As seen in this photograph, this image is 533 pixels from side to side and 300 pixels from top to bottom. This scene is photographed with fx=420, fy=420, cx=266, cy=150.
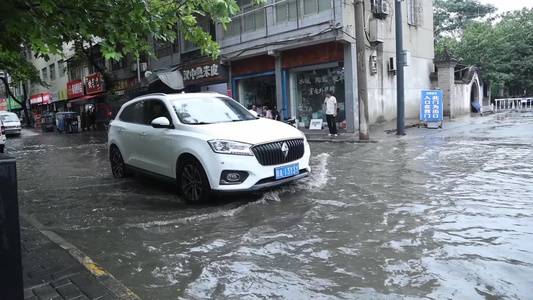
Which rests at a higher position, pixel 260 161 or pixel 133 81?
pixel 133 81

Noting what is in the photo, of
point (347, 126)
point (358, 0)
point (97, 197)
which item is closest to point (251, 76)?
point (347, 126)

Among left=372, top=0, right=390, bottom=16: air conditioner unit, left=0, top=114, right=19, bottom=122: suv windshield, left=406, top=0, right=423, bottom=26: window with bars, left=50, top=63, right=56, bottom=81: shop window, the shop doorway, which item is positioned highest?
left=50, top=63, right=56, bottom=81: shop window

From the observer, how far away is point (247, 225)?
197 inches

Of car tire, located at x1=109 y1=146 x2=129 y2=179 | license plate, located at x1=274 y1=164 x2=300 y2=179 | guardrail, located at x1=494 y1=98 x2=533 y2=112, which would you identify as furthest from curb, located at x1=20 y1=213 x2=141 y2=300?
guardrail, located at x1=494 y1=98 x2=533 y2=112

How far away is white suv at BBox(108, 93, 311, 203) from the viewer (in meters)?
5.64

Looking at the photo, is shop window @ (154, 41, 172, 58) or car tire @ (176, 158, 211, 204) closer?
car tire @ (176, 158, 211, 204)

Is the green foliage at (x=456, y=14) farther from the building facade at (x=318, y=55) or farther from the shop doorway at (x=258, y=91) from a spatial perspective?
the shop doorway at (x=258, y=91)

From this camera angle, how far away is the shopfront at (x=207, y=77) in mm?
21083

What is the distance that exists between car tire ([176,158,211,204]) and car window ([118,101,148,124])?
1.66m

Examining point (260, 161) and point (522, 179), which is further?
point (522, 179)

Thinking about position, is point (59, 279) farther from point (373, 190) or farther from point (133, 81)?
point (133, 81)

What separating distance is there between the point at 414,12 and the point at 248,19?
802 centimetres

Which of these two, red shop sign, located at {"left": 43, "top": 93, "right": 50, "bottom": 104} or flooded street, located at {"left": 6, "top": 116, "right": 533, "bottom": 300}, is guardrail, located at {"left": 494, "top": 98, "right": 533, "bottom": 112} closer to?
flooded street, located at {"left": 6, "top": 116, "right": 533, "bottom": 300}

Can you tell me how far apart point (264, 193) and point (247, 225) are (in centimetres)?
145
